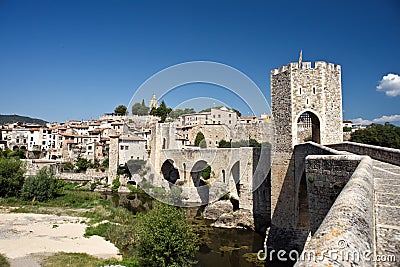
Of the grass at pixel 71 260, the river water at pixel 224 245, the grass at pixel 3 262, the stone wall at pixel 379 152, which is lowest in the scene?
the river water at pixel 224 245

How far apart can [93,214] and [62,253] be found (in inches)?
307

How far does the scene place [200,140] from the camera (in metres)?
40.1

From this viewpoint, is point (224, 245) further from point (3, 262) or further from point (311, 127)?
point (3, 262)

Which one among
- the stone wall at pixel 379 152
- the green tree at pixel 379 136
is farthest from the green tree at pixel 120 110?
the stone wall at pixel 379 152

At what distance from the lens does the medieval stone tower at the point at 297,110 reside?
10820 millimetres

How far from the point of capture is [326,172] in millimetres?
5000

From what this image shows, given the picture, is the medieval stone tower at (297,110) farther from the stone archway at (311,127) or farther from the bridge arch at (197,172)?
the bridge arch at (197,172)

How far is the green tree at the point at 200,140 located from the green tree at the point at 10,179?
71.5ft

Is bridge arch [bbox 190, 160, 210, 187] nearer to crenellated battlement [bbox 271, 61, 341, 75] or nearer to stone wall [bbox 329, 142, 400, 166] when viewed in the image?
crenellated battlement [bbox 271, 61, 341, 75]

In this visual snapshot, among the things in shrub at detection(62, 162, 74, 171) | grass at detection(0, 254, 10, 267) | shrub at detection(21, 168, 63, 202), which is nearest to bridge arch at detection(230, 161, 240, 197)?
grass at detection(0, 254, 10, 267)

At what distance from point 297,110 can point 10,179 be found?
25.6 meters

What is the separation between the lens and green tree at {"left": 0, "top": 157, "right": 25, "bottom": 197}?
24766 millimetres

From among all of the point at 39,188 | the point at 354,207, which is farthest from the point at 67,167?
the point at 354,207

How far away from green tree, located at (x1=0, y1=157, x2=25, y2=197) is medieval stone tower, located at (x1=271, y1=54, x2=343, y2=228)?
24.4 meters
